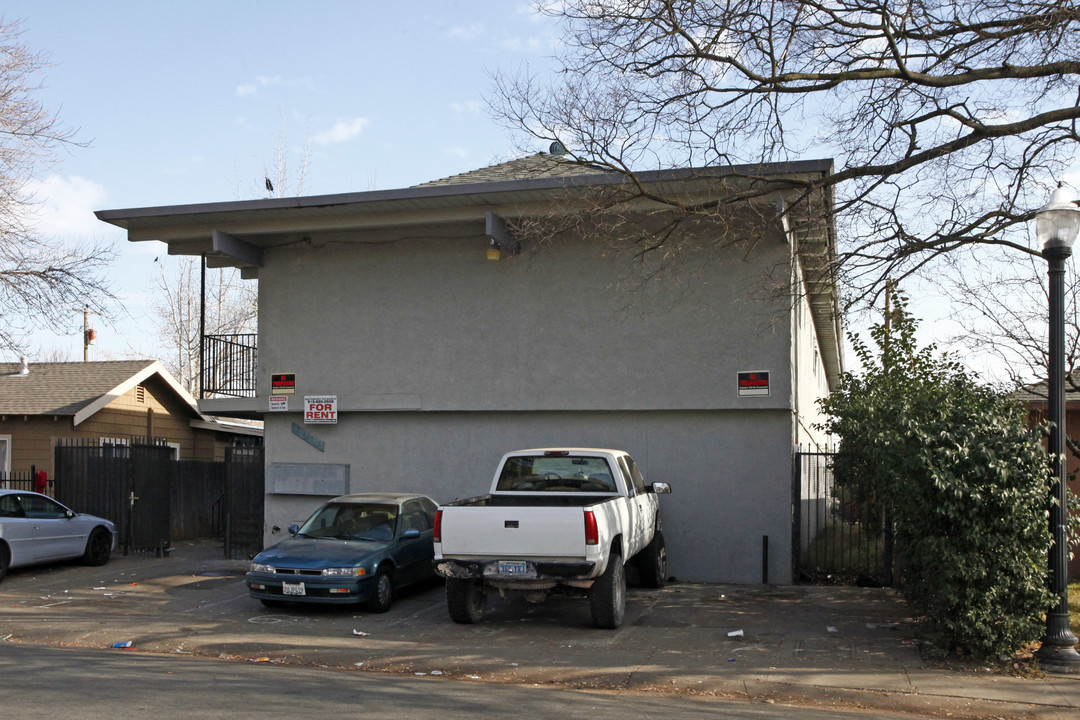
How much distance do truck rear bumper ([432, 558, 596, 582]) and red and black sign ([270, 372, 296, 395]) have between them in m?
6.85

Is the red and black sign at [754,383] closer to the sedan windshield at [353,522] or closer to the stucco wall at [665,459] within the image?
the stucco wall at [665,459]

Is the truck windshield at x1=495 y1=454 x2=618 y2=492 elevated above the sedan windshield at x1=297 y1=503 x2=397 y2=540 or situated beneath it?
elevated above

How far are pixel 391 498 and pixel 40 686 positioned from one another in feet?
19.5

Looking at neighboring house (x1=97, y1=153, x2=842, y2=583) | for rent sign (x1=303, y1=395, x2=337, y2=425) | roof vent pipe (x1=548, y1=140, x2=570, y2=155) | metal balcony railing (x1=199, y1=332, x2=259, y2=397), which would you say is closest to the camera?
roof vent pipe (x1=548, y1=140, x2=570, y2=155)

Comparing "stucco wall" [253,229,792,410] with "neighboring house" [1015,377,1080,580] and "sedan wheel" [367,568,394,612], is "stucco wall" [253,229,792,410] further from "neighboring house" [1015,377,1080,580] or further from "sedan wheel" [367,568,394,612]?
"neighboring house" [1015,377,1080,580]

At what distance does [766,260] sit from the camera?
14.1 metres

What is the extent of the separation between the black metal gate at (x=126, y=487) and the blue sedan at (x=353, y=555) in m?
6.09

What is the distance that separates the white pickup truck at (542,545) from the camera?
32.5ft

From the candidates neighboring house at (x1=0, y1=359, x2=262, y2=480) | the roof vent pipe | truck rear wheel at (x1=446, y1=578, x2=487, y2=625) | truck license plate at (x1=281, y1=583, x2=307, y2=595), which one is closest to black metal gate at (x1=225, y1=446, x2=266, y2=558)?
neighboring house at (x1=0, y1=359, x2=262, y2=480)

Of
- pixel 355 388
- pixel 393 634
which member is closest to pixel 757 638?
pixel 393 634

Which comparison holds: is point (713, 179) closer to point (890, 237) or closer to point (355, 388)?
point (890, 237)

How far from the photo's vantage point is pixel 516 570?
10094mm

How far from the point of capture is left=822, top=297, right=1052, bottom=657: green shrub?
8.76m

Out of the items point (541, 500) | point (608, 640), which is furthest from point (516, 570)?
point (541, 500)
